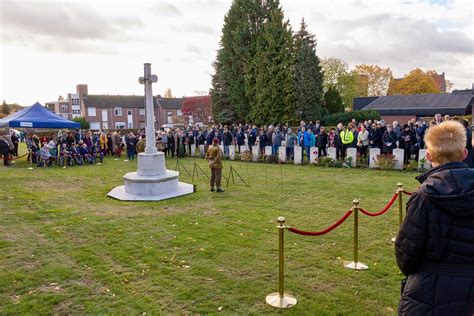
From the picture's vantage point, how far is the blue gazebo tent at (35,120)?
21875 millimetres

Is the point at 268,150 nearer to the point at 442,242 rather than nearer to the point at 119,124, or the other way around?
the point at 442,242

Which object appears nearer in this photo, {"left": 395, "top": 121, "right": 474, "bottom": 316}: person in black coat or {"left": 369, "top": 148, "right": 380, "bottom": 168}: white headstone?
{"left": 395, "top": 121, "right": 474, "bottom": 316}: person in black coat

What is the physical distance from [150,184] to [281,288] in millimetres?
8107

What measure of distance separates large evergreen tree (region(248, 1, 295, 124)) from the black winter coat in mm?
33457

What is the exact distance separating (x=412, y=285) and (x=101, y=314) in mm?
4026

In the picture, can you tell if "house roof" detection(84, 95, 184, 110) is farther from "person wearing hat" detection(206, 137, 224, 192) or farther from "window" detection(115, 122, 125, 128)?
"person wearing hat" detection(206, 137, 224, 192)

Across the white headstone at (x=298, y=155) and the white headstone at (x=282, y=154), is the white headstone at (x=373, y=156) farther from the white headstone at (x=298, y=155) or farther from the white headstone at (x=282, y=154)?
the white headstone at (x=282, y=154)

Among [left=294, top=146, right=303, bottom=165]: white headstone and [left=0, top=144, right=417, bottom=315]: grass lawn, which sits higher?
[left=294, top=146, right=303, bottom=165]: white headstone

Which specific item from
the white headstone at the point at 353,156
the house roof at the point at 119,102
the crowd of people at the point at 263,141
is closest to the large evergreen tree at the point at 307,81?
the crowd of people at the point at 263,141

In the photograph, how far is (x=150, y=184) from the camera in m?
12.5

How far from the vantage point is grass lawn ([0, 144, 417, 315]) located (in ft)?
17.6

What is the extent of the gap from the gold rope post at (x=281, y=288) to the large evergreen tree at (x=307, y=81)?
31.0 meters

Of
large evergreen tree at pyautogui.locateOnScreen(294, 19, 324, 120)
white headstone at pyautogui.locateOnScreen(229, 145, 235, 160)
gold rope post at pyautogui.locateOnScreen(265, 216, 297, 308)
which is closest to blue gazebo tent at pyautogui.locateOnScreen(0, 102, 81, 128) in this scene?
white headstone at pyautogui.locateOnScreen(229, 145, 235, 160)

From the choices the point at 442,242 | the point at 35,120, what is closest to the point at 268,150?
the point at 35,120
